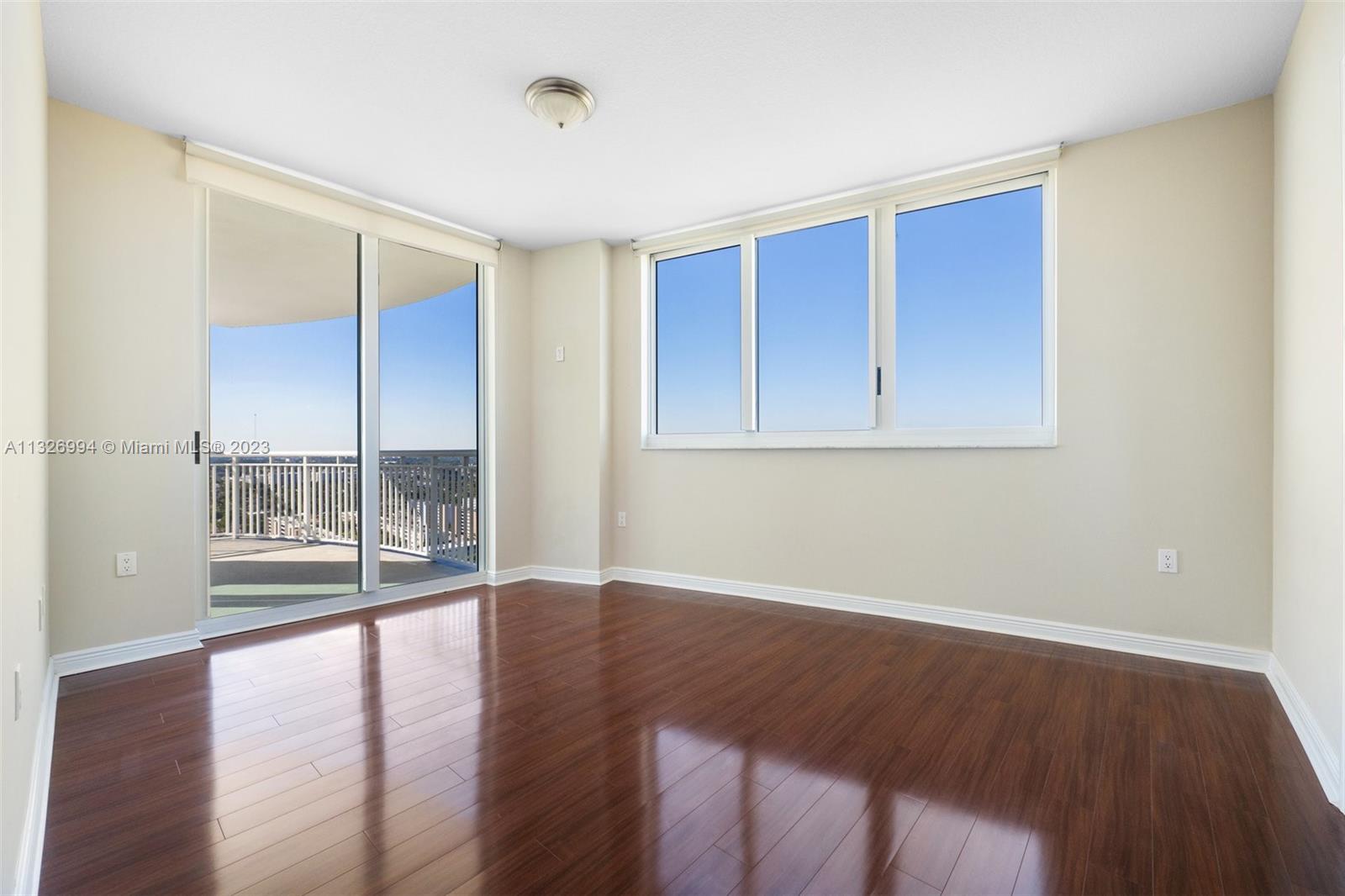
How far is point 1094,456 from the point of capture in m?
2.97

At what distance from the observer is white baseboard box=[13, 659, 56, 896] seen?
1295 mm

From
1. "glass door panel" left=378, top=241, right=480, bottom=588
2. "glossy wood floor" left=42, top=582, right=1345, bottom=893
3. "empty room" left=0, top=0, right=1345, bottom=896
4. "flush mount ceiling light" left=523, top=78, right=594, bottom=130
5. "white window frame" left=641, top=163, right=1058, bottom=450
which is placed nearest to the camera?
"glossy wood floor" left=42, top=582, right=1345, bottom=893

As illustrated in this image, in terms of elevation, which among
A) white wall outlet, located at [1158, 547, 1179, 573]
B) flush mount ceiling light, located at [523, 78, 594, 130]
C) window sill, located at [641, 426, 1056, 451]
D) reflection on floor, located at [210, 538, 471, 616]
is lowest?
reflection on floor, located at [210, 538, 471, 616]

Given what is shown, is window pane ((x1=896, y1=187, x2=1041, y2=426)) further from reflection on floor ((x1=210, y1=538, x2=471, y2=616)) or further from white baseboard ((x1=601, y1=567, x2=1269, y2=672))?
reflection on floor ((x1=210, y1=538, x2=471, y2=616))

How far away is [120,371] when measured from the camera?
2.77 meters

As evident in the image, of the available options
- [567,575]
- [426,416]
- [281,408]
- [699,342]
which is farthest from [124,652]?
[699,342]

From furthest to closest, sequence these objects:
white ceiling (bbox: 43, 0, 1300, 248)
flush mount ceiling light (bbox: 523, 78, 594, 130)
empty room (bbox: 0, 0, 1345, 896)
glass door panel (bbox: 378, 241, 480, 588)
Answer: glass door panel (bbox: 378, 241, 480, 588) < flush mount ceiling light (bbox: 523, 78, 594, 130) < white ceiling (bbox: 43, 0, 1300, 248) < empty room (bbox: 0, 0, 1345, 896)

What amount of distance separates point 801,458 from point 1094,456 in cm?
153

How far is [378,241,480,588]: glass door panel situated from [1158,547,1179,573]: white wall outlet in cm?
409

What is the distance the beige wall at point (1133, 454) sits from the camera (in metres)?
2.65

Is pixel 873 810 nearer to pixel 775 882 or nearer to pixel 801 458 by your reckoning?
pixel 775 882

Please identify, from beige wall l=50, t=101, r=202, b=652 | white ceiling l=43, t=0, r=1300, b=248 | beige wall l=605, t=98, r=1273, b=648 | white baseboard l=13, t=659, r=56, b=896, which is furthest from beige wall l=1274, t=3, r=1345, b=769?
beige wall l=50, t=101, r=202, b=652

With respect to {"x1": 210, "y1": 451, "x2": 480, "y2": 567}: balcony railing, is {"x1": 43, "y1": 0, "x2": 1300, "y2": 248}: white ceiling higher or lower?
higher

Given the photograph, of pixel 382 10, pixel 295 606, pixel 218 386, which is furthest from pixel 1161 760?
pixel 218 386
